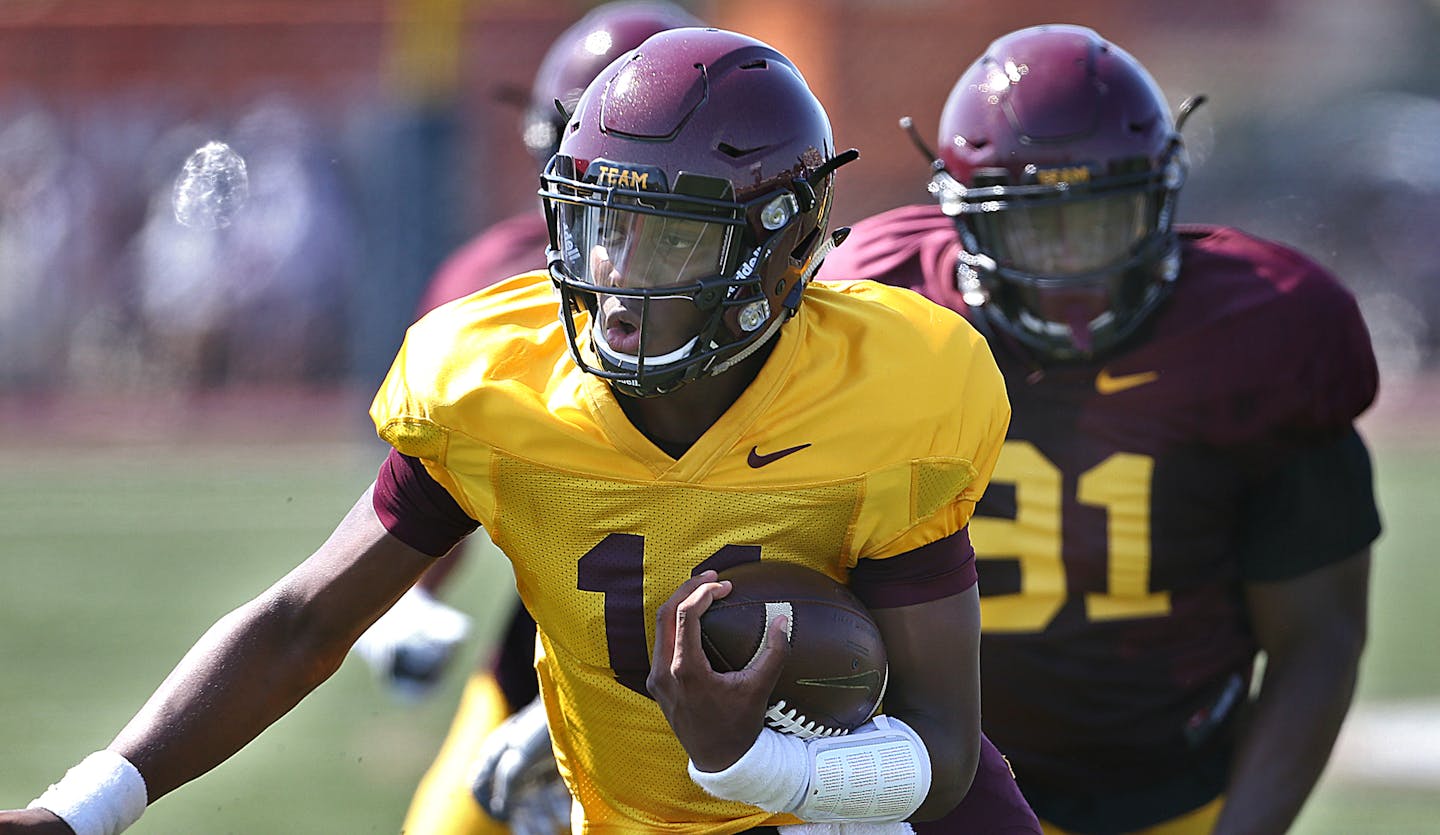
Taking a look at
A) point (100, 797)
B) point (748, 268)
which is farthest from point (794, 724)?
point (100, 797)

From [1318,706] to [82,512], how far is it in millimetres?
7790

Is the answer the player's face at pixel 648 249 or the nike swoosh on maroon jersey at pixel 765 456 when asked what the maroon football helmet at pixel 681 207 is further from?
the nike swoosh on maroon jersey at pixel 765 456

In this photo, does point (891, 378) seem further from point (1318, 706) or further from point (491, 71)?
point (491, 71)

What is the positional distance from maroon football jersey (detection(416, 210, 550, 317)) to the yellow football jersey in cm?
159

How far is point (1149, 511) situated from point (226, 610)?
490cm

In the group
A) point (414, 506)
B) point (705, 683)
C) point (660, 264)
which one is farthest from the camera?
point (414, 506)

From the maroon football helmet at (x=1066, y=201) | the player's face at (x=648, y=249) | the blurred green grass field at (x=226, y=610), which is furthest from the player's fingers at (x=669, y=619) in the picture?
the blurred green grass field at (x=226, y=610)

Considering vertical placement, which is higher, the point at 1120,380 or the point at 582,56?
the point at 582,56

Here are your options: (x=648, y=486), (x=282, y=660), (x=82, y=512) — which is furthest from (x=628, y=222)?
(x=82, y=512)

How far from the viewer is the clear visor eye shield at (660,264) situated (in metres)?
2.29

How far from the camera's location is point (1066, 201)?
10.6 ft

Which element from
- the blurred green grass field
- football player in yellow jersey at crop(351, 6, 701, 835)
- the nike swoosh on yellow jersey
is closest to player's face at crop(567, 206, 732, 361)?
football player in yellow jersey at crop(351, 6, 701, 835)

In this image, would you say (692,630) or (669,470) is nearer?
(692,630)

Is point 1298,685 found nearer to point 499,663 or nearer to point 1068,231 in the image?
point 1068,231
